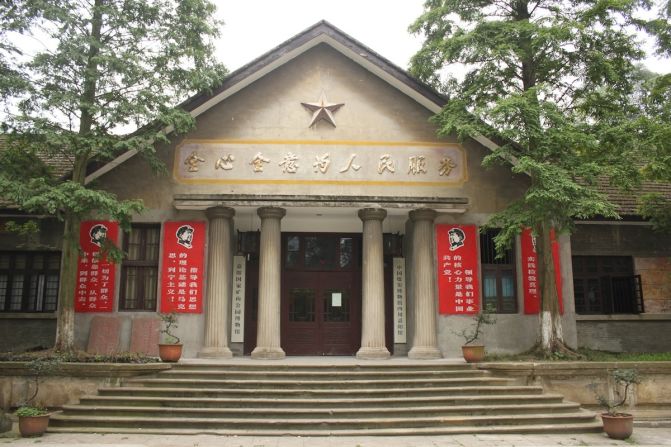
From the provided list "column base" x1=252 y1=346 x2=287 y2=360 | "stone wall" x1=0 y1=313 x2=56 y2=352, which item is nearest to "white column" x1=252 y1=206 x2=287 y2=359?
"column base" x1=252 y1=346 x2=287 y2=360

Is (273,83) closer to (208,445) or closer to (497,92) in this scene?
(497,92)

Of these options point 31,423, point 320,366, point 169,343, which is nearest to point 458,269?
point 320,366

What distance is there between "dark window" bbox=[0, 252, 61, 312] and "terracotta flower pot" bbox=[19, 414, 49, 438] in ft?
19.1

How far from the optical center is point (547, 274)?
1311 cm

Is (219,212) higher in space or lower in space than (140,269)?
higher

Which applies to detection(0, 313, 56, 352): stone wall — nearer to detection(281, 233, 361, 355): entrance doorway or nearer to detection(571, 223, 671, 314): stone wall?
detection(281, 233, 361, 355): entrance doorway

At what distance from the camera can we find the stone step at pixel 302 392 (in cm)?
1069

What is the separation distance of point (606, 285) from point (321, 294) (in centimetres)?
802

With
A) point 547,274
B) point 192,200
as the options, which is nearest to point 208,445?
point 192,200

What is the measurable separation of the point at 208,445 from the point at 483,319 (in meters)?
6.67

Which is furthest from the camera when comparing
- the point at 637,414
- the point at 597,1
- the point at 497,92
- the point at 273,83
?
the point at 273,83

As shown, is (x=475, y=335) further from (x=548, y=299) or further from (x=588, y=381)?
(x=588, y=381)

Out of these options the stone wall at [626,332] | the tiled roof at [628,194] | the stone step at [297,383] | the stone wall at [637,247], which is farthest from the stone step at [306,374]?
the tiled roof at [628,194]

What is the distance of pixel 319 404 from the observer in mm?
10492
